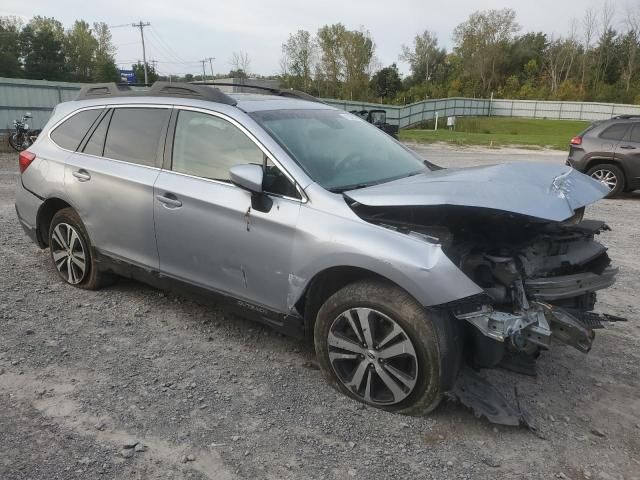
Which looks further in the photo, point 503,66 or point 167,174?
point 503,66

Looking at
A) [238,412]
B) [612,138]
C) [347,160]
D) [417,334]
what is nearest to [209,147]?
[347,160]

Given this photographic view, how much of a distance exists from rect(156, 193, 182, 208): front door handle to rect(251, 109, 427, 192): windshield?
31.5 inches

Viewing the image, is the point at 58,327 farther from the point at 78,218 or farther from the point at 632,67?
the point at 632,67

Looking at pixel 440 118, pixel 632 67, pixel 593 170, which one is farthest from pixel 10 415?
pixel 632 67

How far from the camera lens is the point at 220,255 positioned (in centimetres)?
354

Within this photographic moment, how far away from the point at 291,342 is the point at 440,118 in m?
41.8

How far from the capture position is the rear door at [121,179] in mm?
3979

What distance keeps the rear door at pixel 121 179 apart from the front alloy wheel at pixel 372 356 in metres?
1.66

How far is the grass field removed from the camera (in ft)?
85.1

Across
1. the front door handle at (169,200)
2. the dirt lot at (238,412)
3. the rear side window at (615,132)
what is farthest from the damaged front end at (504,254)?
the rear side window at (615,132)

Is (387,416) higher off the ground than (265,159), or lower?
lower

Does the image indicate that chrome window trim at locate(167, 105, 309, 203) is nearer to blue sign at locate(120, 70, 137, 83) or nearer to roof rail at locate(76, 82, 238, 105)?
roof rail at locate(76, 82, 238, 105)

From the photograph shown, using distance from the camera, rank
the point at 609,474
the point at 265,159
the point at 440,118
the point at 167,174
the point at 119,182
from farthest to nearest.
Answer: the point at 440,118
the point at 119,182
the point at 167,174
the point at 265,159
the point at 609,474

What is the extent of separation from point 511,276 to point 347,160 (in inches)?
54.5
